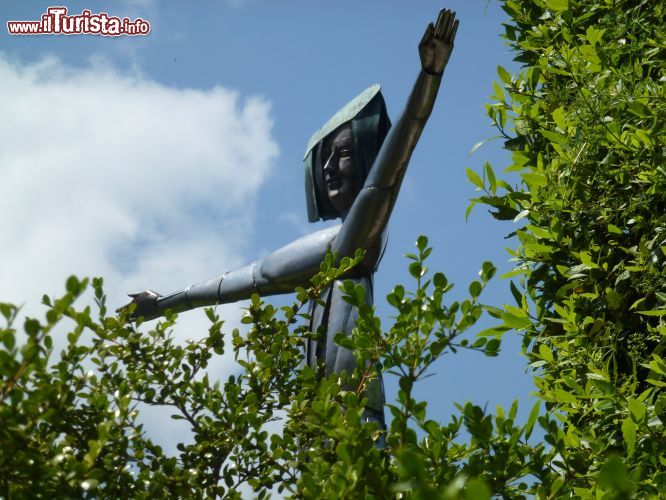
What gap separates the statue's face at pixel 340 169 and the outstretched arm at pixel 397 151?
37cm

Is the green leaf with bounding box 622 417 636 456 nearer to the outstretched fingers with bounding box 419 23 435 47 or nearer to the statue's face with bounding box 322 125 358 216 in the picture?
the outstretched fingers with bounding box 419 23 435 47

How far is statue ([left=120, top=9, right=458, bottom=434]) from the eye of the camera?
488 cm

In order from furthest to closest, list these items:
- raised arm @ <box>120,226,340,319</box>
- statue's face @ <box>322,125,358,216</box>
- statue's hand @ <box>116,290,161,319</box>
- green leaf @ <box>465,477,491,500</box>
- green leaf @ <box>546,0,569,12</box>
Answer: statue's hand @ <box>116,290,161,319</box>, statue's face @ <box>322,125,358,216</box>, raised arm @ <box>120,226,340,319</box>, green leaf @ <box>546,0,569,12</box>, green leaf @ <box>465,477,491,500</box>

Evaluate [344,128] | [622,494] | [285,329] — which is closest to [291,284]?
[344,128]

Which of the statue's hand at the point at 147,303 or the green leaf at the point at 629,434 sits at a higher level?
the statue's hand at the point at 147,303

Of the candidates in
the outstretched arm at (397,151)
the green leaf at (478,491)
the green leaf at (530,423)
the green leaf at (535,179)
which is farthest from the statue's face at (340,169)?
the green leaf at (478,491)

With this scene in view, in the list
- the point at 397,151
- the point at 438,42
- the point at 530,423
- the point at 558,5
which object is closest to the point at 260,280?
the point at 397,151

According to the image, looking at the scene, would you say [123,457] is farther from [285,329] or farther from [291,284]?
[291,284]

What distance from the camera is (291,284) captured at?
5633 mm

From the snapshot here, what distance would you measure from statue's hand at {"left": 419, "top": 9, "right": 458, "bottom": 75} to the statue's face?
104cm

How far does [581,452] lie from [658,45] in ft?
4.85

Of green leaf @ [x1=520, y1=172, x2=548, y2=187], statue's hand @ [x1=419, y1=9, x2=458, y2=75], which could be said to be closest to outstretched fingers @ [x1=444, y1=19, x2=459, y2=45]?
statue's hand @ [x1=419, y1=9, x2=458, y2=75]

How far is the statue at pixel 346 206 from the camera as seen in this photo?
488cm

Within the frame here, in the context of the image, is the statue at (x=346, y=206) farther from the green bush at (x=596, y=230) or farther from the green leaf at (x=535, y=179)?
the green leaf at (x=535, y=179)
